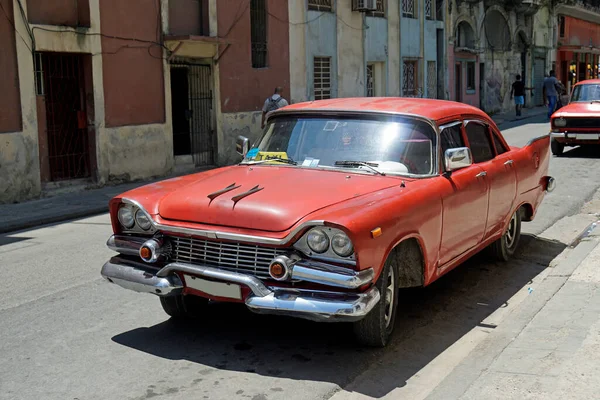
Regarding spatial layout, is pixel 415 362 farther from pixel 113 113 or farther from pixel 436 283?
pixel 113 113

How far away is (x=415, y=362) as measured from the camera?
5.33 meters

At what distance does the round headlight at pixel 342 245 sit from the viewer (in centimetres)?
488

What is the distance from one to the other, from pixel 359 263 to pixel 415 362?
0.93 m

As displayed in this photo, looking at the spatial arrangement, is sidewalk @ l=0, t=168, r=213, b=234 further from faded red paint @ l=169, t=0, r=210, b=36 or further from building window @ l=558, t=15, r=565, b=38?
building window @ l=558, t=15, r=565, b=38

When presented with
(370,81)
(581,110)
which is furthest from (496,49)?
(581,110)

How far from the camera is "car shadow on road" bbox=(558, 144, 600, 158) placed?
18.3 metres

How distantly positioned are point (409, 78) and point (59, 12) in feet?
55.5

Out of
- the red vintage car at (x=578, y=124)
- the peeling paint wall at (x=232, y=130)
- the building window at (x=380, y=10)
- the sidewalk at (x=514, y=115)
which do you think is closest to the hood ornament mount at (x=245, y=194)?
the peeling paint wall at (x=232, y=130)

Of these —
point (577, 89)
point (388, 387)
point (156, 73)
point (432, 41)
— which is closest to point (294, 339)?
point (388, 387)

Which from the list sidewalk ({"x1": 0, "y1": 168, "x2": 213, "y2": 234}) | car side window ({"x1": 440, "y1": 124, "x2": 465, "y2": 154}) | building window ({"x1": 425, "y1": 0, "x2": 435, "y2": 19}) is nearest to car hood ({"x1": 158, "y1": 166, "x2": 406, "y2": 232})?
car side window ({"x1": 440, "y1": 124, "x2": 465, "y2": 154})

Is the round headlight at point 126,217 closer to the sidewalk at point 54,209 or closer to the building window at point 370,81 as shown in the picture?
the sidewalk at point 54,209

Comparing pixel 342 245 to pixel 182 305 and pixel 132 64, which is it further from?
pixel 132 64

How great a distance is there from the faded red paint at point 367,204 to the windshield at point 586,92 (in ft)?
40.1

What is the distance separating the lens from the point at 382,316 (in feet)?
17.3
